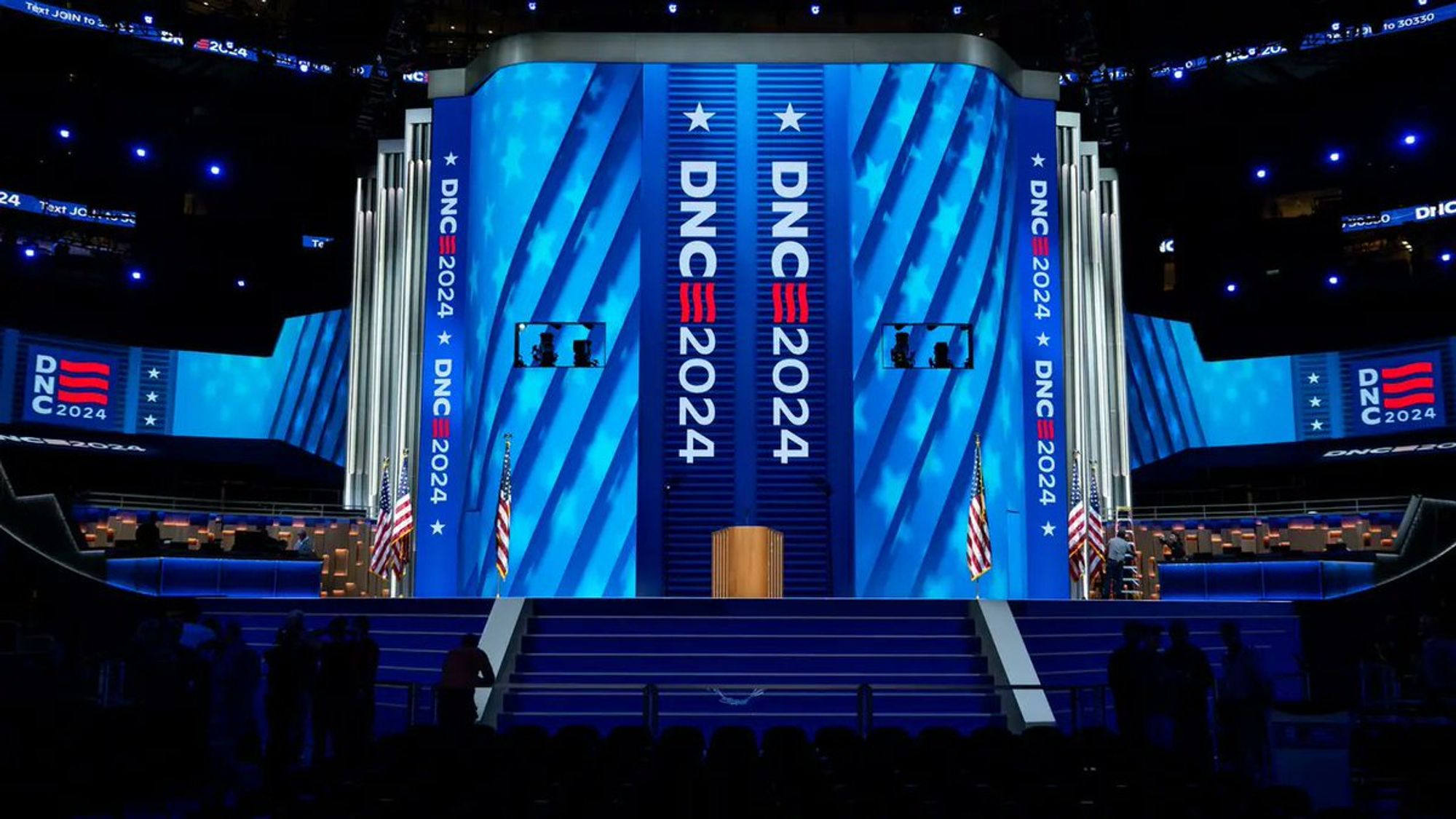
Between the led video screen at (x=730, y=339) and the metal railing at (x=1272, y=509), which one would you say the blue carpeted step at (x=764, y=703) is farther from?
the metal railing at (x=1272, y=509)

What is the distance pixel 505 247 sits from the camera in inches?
939

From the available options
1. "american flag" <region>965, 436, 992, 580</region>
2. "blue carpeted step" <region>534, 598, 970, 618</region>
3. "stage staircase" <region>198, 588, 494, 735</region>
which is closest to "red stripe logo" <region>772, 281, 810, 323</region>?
"american flag" <region>965, 436, 992, 580</region>

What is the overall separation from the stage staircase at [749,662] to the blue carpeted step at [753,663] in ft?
0.05

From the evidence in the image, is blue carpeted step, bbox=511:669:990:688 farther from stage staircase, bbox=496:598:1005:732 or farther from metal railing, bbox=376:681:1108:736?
metal railing, bbox=376:681:1108:736

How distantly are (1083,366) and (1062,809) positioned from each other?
1876 cm

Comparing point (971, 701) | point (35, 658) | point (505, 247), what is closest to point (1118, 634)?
point (971, 701)

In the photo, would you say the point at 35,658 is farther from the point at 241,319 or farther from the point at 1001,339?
the point at 241,319

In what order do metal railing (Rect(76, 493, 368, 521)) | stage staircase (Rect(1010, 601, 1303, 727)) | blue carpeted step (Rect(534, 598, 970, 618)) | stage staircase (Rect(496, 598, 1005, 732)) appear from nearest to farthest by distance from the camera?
1. stage staircase (Rect(496, 598, 1005, 732))
2. stage staircase (Rect(1010, 601, 1303, 727))
3. blue carpeted step (Rect(534, 598, 970, 618))
4. metal railing (Rect(76, 493, 368, 521))

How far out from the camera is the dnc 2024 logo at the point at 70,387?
1250 inches

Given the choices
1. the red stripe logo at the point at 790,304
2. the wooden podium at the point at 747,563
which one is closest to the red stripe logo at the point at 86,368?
the red stripe logo at the point at 790,304

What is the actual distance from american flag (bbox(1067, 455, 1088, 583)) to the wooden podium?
4.89m

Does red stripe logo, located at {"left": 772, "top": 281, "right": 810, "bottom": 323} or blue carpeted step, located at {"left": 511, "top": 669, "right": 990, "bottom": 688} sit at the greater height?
red stripe logo, located at {"left": 772, "top": 281, "right": 810, "bottom": 323}

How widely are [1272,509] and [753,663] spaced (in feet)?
73.7

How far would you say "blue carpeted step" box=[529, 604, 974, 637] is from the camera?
18.1 metres
